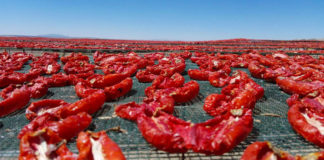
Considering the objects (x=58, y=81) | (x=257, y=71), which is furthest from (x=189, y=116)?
(x=58, y=81)

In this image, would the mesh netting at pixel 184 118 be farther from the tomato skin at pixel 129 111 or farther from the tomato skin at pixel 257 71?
the tomato skin at pixel 257 71

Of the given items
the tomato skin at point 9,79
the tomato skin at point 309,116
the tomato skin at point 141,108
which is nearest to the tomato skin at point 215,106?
the tomato skin at point 141,108

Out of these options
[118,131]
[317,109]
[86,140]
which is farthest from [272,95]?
[86,140]

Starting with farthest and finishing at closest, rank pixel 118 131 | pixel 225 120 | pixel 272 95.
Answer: pixel 272 95 < pixel 118 131 < pixel 225 120

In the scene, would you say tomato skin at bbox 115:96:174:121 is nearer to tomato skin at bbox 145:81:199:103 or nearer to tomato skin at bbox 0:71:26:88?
tomato skin at bbox 145:81:199:103

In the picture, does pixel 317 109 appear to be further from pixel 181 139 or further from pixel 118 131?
pixel 118 131
